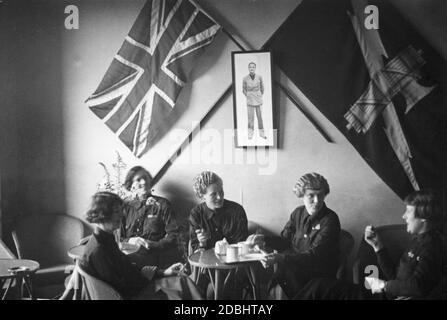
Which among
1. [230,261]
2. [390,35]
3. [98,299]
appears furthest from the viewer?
[390,35]

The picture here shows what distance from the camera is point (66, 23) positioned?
2994 mm

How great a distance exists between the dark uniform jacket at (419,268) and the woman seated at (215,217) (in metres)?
0.98

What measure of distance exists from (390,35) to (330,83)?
49cm

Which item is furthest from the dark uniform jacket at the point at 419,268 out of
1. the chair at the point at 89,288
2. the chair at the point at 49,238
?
the chair at the point at 49,238

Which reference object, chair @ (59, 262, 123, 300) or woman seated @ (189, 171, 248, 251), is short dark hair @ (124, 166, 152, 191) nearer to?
woman seated @ (189, 171, 248, 251)

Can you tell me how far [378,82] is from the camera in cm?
298

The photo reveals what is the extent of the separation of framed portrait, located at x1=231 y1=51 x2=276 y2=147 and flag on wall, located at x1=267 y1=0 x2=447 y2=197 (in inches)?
8.5

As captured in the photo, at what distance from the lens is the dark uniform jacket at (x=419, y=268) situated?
231 centimetres

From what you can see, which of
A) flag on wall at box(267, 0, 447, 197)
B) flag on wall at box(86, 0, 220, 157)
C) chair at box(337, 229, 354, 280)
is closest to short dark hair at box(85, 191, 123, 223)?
flag on wall at box(86, 0, 220, 157)

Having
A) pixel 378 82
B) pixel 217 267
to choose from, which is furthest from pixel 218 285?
pixel 378 82

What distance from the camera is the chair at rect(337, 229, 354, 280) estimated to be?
2.74m

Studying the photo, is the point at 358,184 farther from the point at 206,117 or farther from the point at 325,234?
the point at 206,117

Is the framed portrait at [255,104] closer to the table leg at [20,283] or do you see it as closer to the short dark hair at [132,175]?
the short dark hair at [132,175]
